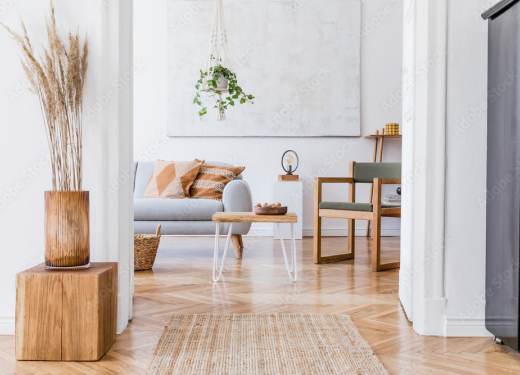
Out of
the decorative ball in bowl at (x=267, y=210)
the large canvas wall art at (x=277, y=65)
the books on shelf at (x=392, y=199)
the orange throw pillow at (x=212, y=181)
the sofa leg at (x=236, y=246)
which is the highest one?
the large canvas wall art at (x=277, y=65)

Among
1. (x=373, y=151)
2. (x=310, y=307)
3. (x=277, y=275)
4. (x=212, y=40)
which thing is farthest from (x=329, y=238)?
(x=310, y=307)

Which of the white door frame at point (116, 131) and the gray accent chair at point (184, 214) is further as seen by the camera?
the gray accent chair at point (184, 214)

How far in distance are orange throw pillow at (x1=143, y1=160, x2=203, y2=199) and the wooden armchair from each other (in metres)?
1.25

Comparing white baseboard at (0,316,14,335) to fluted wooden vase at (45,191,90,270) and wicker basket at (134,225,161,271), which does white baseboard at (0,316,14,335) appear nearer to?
fluted wooden vase at (45,191,90,270)

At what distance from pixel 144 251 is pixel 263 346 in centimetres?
184

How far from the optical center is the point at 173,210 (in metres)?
4.01

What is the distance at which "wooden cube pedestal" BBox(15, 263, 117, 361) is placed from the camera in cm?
168

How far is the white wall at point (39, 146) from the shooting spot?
2020mm

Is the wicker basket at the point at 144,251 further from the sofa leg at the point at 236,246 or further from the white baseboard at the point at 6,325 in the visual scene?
the white baseboard at the point at 6,325

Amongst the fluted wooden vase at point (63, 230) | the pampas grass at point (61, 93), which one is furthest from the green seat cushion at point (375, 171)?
the fluted wooden vase at point (63, 230)

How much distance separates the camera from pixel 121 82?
80.8 inches

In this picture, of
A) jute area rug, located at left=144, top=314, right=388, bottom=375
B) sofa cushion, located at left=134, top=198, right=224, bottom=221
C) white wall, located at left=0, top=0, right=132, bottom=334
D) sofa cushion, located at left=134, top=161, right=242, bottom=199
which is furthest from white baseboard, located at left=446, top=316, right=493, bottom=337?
sofa cushion, located at left=134, top=161, right=242, bottom=199

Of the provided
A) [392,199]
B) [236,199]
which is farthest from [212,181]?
[392,199]

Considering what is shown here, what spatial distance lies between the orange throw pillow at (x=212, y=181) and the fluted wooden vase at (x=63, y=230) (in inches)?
101
